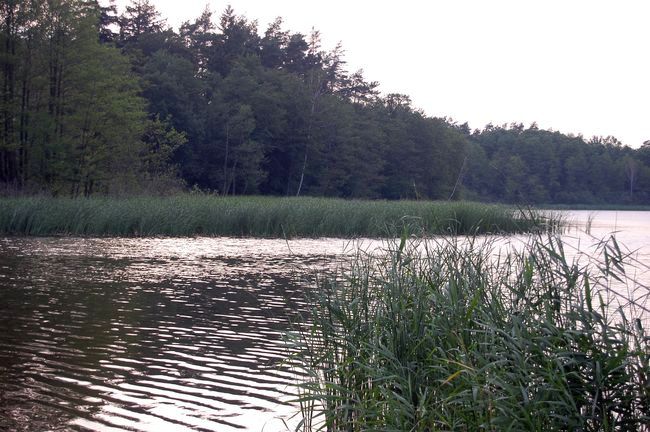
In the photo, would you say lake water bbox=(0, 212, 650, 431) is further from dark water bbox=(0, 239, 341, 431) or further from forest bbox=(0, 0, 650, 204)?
forest bbox=(0, 0, 650, 204)

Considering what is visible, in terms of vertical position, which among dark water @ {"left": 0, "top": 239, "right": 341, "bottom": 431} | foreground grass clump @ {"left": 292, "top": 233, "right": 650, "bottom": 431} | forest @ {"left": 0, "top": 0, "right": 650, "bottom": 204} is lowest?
dark water @ {"left": 0, "top": 239, "right": 341, "bottom": 431}

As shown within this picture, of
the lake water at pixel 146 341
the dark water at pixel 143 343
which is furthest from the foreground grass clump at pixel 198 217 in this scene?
the dark water at pixel 143 343

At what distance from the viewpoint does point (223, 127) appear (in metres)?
43.6

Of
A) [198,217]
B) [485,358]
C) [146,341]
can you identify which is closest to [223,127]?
[198,217]

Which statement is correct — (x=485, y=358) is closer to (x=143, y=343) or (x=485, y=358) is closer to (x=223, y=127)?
(x=143, y=343)

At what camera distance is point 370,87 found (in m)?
61.8

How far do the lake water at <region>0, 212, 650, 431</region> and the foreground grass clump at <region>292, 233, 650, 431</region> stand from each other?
62 cm

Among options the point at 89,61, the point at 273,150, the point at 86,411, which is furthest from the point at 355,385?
the point at 273,150

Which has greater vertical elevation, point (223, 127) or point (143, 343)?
point (223, 127)

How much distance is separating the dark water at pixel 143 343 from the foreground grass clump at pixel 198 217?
4.83 metres

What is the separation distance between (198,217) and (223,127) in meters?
23.6

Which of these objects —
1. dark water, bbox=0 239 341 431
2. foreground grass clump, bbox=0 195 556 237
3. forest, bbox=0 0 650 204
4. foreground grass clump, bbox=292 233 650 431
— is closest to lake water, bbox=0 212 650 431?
dark water, bbox=0 239 341 431

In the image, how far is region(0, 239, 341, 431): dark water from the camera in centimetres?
494

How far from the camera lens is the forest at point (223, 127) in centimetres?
2869
